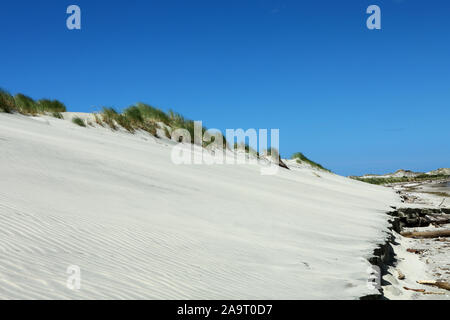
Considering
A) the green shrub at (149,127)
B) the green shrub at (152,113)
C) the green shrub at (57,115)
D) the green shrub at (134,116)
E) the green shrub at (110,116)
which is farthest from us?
the green shrub at (152,113)

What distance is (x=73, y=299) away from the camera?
2.74m

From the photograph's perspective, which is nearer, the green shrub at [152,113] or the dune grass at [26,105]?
the dune grass at [26,105]

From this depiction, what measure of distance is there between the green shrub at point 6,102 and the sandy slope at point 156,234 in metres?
4.60

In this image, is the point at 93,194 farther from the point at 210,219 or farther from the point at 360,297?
the point at 360,297

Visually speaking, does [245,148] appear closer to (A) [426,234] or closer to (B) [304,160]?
(B) [304,160]

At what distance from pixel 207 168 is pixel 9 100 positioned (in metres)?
6.78

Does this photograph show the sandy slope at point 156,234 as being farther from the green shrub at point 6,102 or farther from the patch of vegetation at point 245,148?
the patch of vegetation at point 245,148

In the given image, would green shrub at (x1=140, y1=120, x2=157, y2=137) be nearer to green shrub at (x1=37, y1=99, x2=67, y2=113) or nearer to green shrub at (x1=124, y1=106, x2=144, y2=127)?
green shrub at (x1=124, y1=106, x2=144, y2=127)

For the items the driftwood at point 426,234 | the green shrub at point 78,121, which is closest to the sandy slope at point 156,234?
the driftwood at point 426,234

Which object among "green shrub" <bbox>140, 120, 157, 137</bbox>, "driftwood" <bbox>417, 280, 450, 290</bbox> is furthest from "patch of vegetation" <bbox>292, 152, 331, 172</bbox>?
"driftwood" <bbox>417, 280, 450, 290</bbox>

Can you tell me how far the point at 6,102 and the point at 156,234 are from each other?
1052cm

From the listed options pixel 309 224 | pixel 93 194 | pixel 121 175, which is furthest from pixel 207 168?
pixel 93 194

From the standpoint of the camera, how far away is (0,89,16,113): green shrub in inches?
495

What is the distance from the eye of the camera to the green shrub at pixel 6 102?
1258cm
